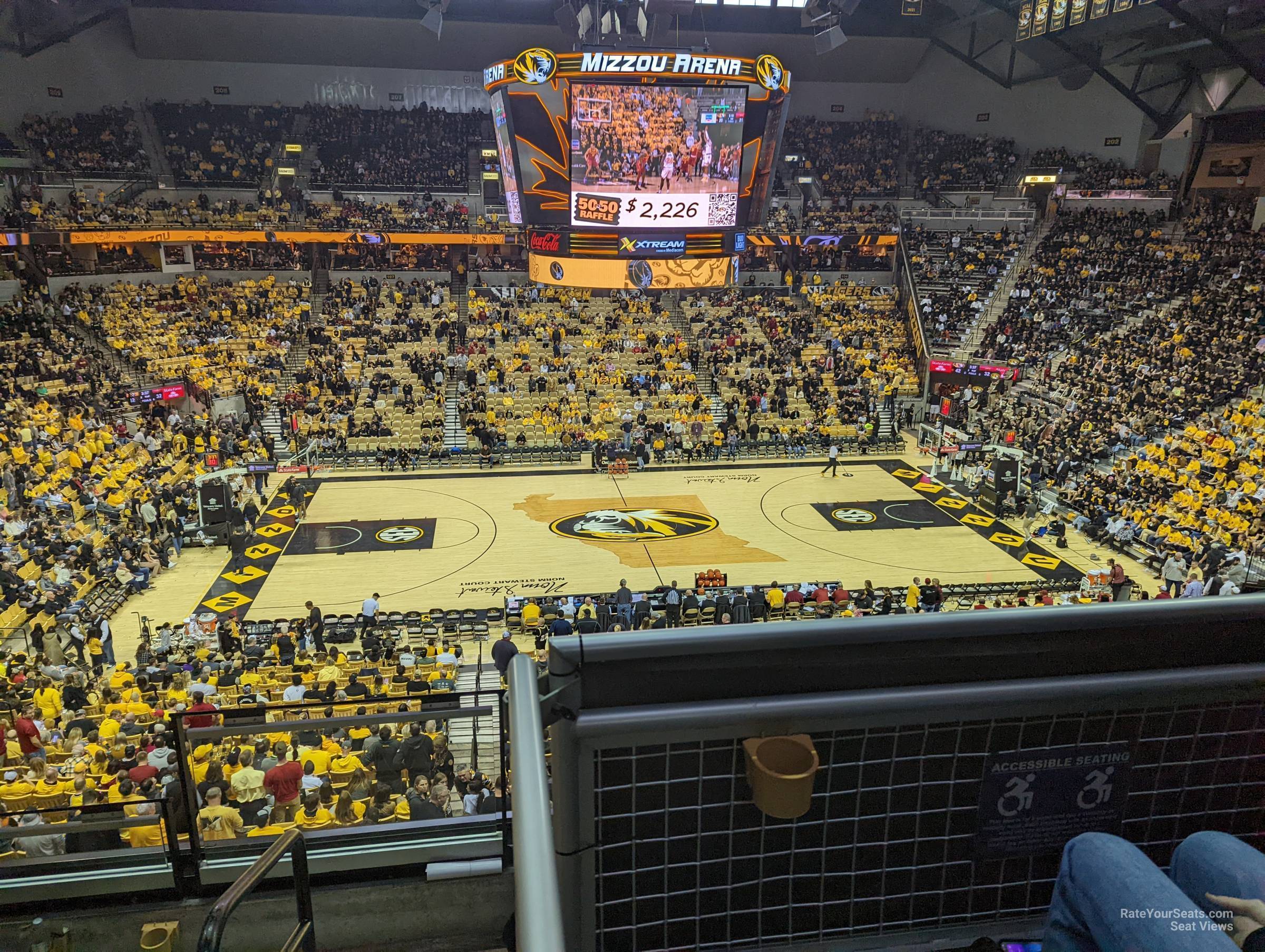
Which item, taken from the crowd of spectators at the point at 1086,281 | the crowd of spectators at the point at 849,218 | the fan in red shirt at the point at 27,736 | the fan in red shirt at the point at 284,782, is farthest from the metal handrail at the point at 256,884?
the crowd of spectators at the point at 849,218

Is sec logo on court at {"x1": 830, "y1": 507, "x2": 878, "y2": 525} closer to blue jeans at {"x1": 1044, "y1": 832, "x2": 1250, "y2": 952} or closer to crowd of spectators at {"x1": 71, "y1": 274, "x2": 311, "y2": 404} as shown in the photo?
blue jeans at {"x1": 1044, "y1": 832, "x2": 1250, "y2": 952}

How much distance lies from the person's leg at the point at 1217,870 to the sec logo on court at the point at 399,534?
20.7 metres

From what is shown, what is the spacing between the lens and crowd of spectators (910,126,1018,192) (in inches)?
1786

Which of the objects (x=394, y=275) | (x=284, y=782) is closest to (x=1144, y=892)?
(x=284, y=782)

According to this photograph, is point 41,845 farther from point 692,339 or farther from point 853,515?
point 692,339

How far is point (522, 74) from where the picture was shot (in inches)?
768

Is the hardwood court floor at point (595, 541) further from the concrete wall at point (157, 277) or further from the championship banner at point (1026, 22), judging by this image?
the championship banner at point (1026, 22)

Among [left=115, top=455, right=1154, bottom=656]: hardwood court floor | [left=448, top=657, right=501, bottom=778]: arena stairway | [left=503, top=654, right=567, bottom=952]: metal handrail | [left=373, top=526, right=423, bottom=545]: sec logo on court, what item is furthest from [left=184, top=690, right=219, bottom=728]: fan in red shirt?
[left=373, top=526, right=423, bottom=545]: sec logo on court

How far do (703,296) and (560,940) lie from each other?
4105 cm

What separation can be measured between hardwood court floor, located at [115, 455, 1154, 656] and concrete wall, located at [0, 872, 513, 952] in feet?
45.9

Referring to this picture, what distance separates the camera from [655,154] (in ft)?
68.9

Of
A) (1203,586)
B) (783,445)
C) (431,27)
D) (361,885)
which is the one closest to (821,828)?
(361,885)

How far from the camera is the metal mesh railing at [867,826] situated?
227 centimetres

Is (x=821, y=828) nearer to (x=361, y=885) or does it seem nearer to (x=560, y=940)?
(x=560, y=940)
